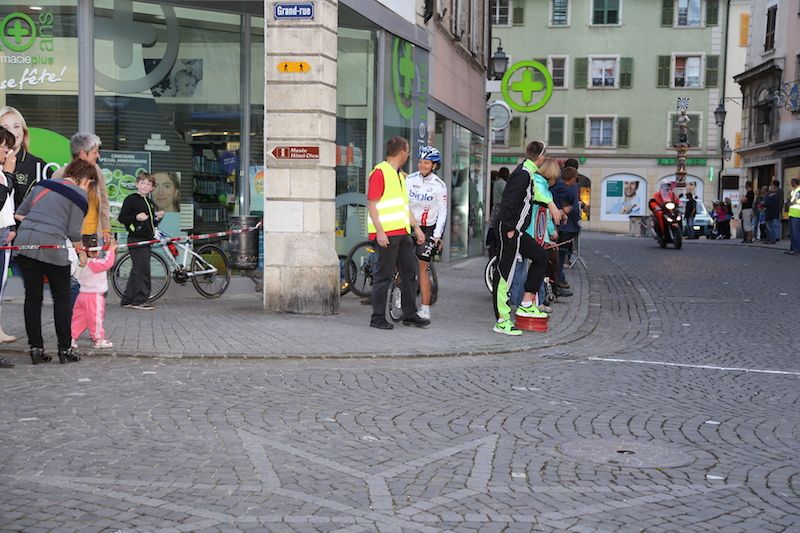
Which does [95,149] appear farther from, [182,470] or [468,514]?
[468,514]

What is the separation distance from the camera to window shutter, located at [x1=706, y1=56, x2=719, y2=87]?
5722 centimetres

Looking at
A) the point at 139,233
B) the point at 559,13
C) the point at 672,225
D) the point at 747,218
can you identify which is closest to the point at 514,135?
the point at 559,13

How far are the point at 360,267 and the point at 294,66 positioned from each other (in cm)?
314

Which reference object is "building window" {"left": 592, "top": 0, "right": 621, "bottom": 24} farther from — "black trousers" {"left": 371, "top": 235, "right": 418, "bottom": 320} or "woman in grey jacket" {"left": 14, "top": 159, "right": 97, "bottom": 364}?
"woman in grey jacket" {"left": 14, "top": 159, "right": 97, "bottom": 364}

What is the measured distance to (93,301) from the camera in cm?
884

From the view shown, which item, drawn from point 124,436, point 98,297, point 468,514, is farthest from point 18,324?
point 468,514

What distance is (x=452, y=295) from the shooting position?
14.1m

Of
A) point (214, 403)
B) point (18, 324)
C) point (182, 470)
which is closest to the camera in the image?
point (182, 470)

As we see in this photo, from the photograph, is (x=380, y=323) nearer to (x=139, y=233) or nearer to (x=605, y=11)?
(x=139, y=233)

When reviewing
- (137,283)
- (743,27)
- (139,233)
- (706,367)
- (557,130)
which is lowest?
(706,367)

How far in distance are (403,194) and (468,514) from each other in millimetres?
6387

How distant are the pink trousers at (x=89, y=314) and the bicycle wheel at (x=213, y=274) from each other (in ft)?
13.1

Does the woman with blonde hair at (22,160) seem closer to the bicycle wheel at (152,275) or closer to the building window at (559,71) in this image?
the bicycle wheel at (152,275)

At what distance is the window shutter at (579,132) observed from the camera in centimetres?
5856
